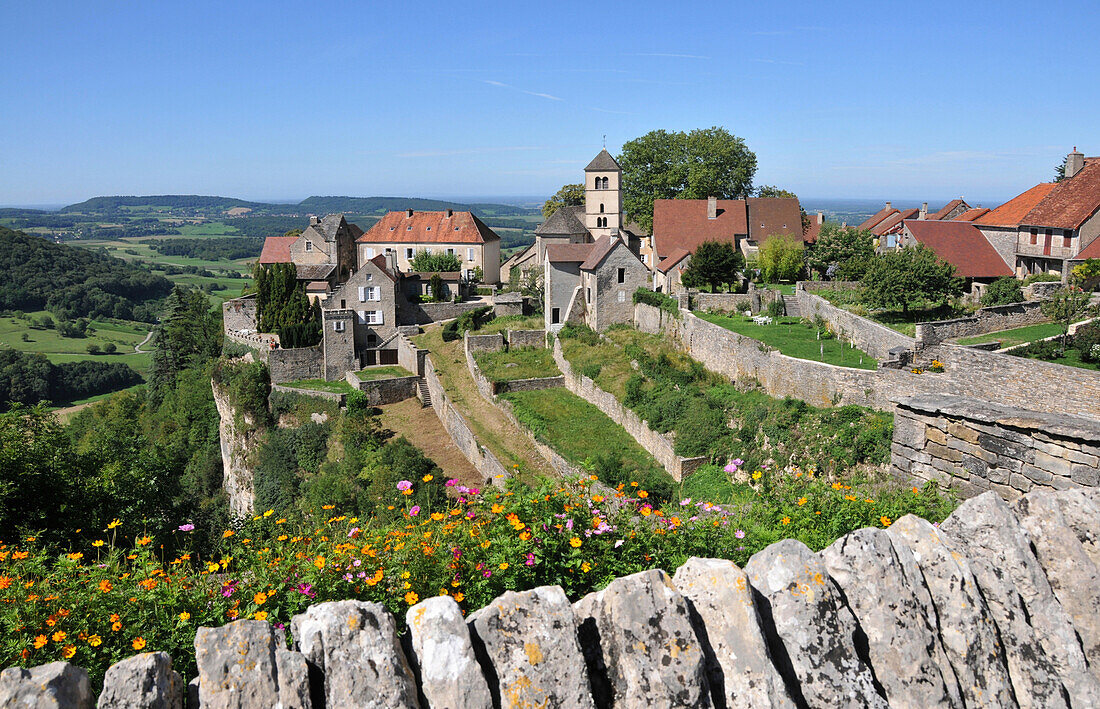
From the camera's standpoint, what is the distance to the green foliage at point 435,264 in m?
50.0

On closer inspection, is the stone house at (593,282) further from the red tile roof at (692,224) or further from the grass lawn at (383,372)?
the red tile roof at (692,224)

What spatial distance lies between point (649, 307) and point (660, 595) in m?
28.7

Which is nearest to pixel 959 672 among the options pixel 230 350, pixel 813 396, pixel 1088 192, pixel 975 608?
pixel 975 608

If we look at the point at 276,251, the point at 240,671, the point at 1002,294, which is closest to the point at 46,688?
the point at 240,671

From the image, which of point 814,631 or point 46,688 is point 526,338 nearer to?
point 814,631

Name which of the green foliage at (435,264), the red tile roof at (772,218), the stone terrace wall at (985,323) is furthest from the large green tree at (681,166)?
the stone terrace wall at (985,323)

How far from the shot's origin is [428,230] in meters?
57.9

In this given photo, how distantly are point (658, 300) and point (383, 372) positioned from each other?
560 inches

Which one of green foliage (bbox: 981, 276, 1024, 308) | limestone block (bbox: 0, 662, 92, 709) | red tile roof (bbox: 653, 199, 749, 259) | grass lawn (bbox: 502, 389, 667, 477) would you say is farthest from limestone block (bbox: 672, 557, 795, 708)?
red tile roof (bbox: 653, 199, 749, 259)

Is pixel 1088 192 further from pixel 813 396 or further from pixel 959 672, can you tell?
pixel 959 672

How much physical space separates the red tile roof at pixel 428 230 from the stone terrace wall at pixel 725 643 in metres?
53.0

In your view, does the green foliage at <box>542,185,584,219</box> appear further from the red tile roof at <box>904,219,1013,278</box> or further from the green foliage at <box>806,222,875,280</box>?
the red tile roof at <box>904,219,1013,278</box>

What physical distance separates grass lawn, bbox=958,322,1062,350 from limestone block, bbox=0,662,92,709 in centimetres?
2051

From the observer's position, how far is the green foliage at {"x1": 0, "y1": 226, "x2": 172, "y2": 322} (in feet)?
336
